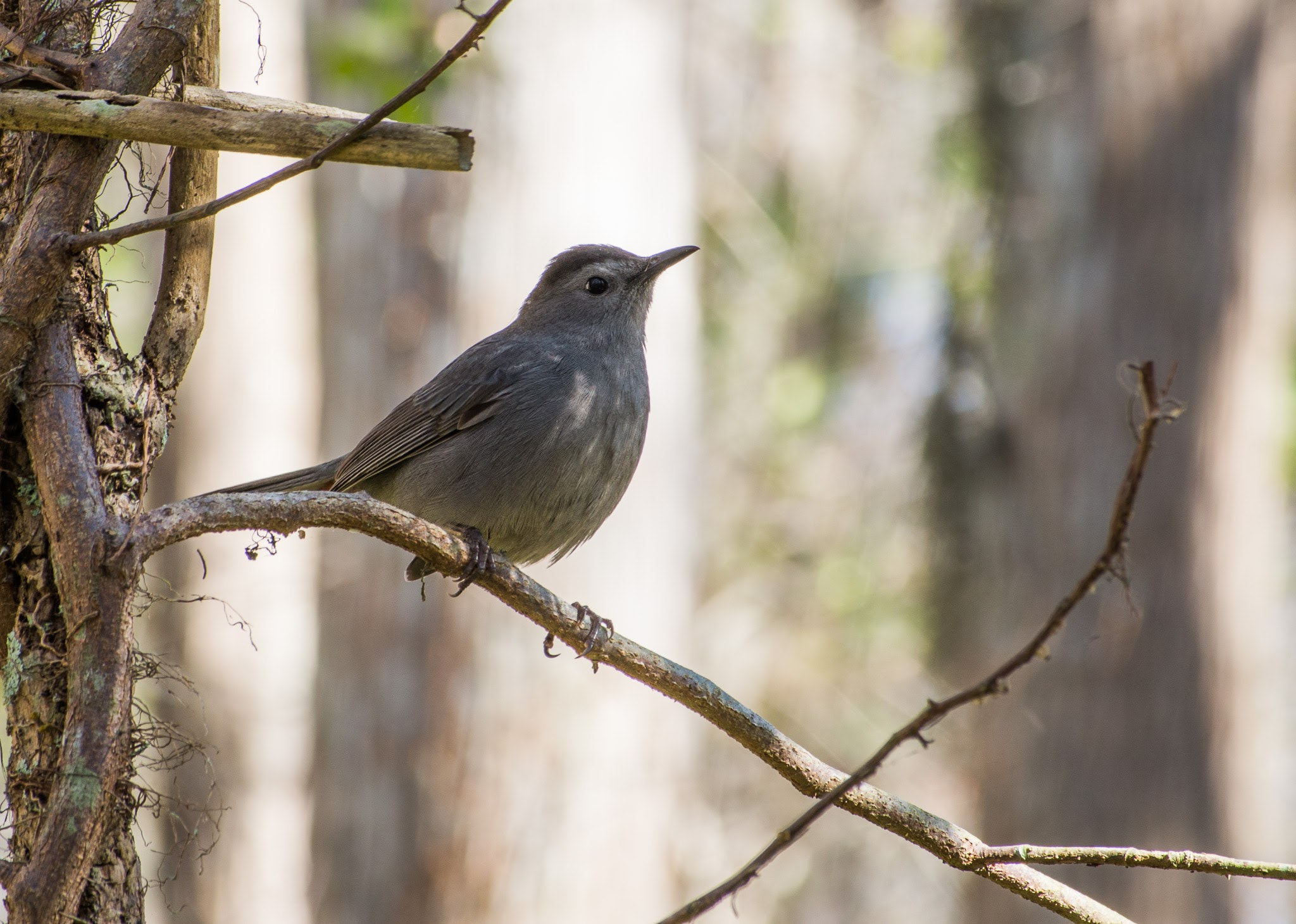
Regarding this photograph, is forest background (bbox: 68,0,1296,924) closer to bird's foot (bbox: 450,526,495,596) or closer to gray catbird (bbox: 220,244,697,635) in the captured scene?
gray catbird (bbox: 220,244,697,635)

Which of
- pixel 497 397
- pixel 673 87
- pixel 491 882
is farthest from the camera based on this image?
pixel 673 87

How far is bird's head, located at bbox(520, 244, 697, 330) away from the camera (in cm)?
550

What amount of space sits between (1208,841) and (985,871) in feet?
19.5

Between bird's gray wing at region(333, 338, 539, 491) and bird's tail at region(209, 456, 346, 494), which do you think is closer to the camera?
bird's gray wing at region(333, 338, 539, 491)

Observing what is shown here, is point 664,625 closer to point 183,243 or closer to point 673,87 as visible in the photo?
point 673,87

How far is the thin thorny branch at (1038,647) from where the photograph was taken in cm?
173

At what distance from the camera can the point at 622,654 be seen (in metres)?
2.89

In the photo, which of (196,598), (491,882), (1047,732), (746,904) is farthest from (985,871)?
(746,904)

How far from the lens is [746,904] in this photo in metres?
15.5

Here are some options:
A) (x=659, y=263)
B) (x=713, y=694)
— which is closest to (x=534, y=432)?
(x=659, y=263)

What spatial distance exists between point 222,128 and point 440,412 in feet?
9.00

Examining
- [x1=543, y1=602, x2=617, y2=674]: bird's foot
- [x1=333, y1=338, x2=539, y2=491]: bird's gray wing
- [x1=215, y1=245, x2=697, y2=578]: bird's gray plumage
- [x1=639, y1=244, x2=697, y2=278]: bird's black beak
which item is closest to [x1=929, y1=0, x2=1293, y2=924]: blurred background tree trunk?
[x1=639, y1=244, x2=697, y2=278]: bird's black beak

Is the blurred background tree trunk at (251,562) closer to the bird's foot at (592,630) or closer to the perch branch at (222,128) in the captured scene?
the bird's foot at (592,630)

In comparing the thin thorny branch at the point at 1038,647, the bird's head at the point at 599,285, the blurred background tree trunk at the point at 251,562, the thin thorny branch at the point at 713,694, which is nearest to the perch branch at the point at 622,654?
the thin thorny branch at the point at 713,694
